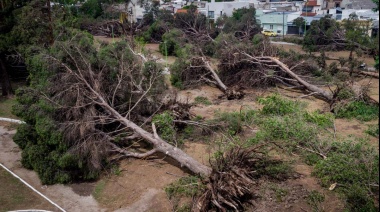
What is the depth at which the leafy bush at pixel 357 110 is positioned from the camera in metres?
13.4

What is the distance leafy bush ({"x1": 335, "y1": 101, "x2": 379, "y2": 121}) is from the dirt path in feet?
31.8

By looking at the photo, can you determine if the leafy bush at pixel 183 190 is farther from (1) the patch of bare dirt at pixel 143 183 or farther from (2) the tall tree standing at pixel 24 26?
(2) the tall tree standing at pixel 24 26

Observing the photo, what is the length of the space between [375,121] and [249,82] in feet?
19.0

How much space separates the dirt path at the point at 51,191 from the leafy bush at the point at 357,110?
970 cm

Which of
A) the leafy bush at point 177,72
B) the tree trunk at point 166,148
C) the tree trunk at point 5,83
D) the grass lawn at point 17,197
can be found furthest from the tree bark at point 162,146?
the tree trunk at point 5,83

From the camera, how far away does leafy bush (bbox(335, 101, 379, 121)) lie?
13.4 m

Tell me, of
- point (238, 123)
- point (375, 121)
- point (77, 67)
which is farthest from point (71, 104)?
point (375, 121)

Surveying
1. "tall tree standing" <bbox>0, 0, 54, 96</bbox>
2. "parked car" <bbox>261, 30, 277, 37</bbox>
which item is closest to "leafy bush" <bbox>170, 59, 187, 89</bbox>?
"tall tree standing" <bbox>0, 0, 54, 96</bbox>

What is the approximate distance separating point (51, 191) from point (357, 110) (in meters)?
11.1

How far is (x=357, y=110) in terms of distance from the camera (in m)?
13.6

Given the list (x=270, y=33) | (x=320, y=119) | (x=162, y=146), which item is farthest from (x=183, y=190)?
(x=270, y=33)

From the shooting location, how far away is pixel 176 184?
9117 mm

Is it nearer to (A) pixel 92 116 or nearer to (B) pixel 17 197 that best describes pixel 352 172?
(A) pixel 92 116

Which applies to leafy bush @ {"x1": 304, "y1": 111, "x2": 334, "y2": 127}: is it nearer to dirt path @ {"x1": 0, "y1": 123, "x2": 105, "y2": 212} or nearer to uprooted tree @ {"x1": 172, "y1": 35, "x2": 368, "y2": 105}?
uprooted tree @ {"x1": 172, "y1": 35, "x2": 368, "y2": 105}
